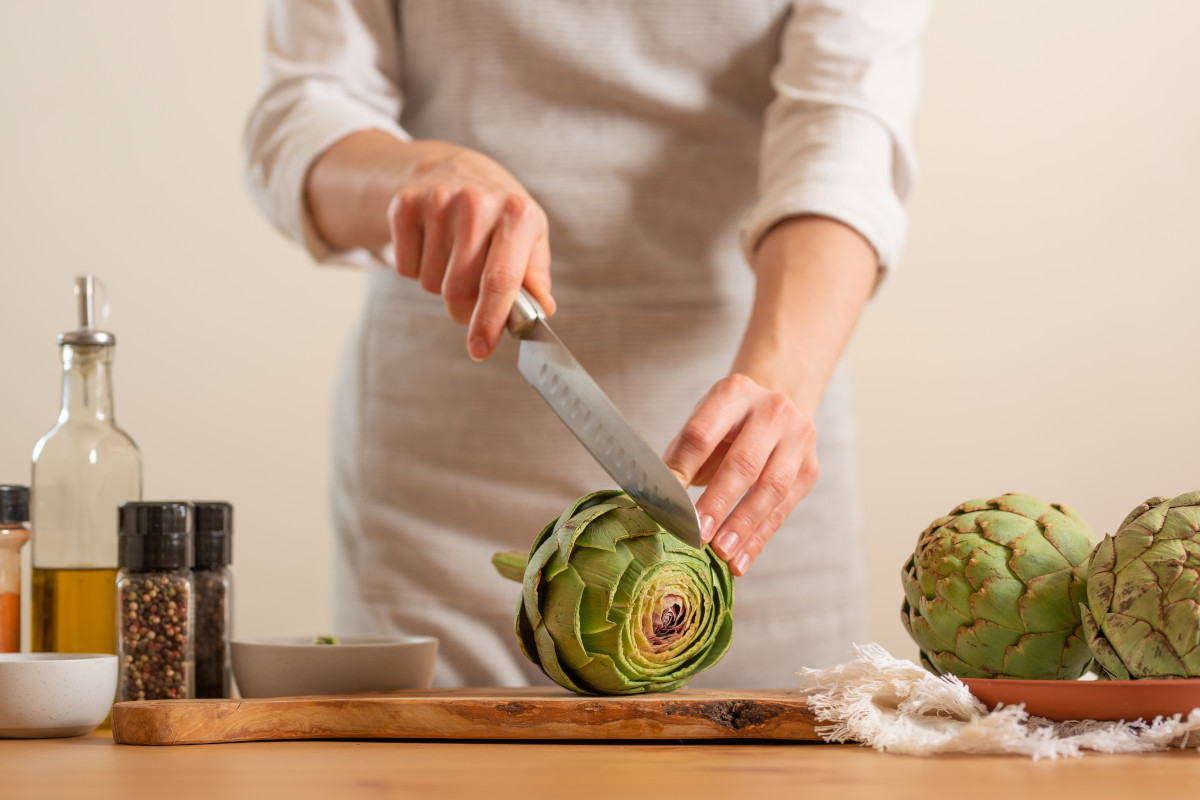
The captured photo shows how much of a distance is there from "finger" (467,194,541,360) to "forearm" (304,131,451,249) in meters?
0.14

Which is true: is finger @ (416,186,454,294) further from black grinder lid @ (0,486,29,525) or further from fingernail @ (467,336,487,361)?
black grinder lid @ (0,486,29,525)

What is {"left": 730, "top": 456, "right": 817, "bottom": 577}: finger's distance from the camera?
2.51 ft

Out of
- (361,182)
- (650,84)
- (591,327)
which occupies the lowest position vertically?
(591,327)

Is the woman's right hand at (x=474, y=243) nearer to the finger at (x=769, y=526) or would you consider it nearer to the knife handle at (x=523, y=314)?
the knife handle at (x=523, y=314)

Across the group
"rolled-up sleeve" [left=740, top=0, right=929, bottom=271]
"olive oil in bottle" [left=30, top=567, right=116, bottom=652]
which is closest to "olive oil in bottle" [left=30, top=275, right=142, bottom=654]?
"olive oil in bottle" [left=30, top=567, right=116, bottom=652]

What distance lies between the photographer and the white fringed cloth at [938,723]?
59cm

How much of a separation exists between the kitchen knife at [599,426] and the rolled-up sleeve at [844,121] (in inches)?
11.6

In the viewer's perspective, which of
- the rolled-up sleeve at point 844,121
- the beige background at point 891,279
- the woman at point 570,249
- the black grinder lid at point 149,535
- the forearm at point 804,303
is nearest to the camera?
the black grinder lid at point 149,535

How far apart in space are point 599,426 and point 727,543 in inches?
4.5

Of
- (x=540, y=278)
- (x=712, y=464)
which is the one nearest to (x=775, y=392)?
(x=712, y=464)

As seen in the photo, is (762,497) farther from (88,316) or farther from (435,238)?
A: (88,316)

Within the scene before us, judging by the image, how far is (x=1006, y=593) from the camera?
655 millimetres

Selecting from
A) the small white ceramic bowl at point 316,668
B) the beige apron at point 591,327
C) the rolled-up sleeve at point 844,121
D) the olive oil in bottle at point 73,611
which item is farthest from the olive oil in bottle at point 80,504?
the rolled-up sleeve at point 844,121

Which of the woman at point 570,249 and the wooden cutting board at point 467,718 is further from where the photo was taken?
the woman at point 570,249
